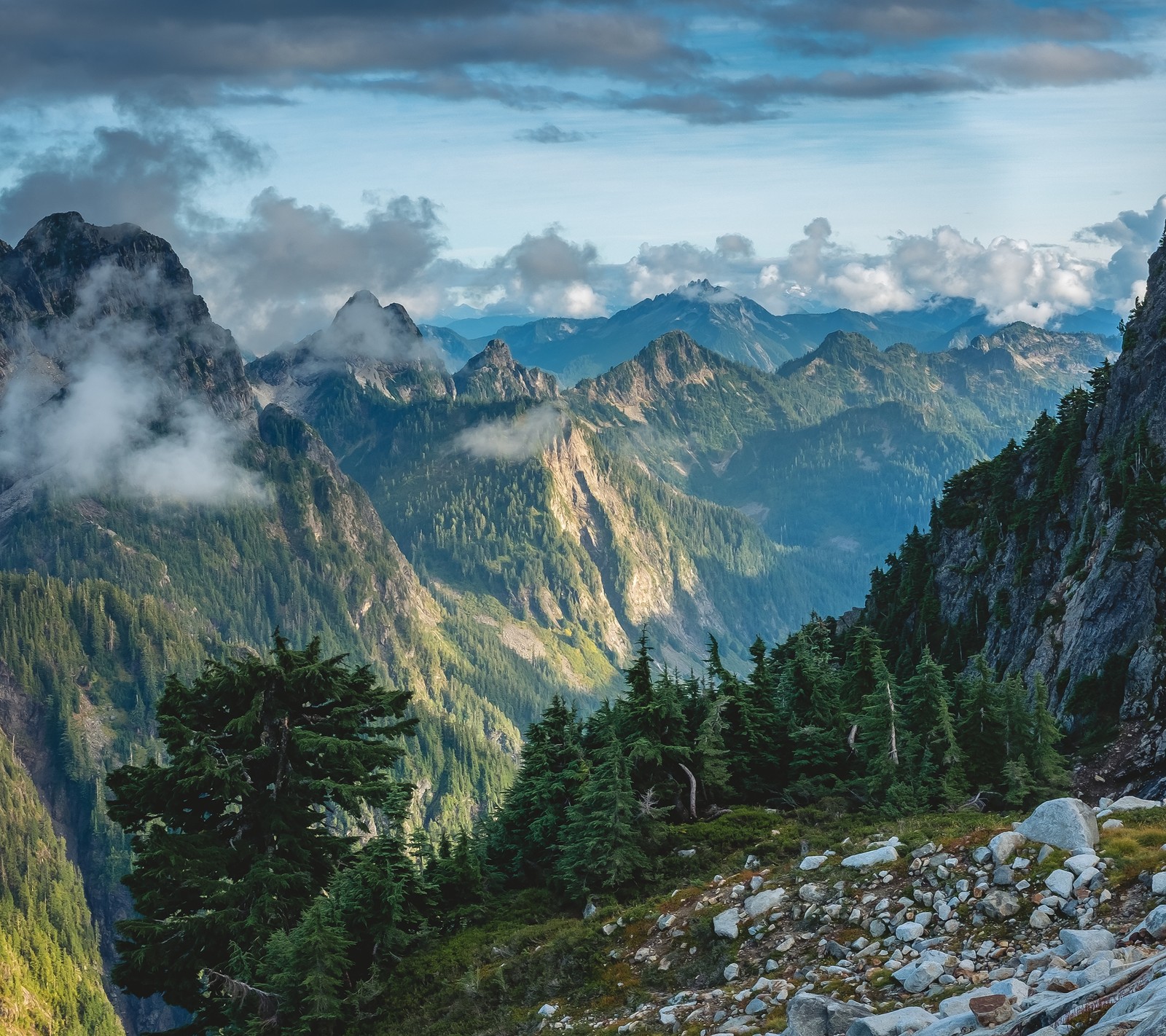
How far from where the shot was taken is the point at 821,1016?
24.1 metres

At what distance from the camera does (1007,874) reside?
28453mm

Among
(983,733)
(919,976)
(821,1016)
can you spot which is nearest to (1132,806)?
(919,976)

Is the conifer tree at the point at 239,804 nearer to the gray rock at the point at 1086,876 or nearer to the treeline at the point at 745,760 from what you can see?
the treeline at the point at 745,760

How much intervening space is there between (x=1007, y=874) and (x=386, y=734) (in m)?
27.9

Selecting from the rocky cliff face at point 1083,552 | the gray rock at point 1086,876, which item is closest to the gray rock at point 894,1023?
the gray rock at point 1086,876

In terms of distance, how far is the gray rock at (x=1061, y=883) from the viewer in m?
27.2

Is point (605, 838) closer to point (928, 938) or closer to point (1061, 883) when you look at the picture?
point (928, 938)

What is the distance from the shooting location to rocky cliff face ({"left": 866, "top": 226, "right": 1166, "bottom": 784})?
88562 mm

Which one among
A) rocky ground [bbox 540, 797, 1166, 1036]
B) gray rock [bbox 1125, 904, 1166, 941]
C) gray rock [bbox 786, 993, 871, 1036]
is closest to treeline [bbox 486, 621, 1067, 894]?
rocky ground [bbox 540, 797, 1166, 1036]

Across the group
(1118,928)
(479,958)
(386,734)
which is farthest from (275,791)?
(1118,928)

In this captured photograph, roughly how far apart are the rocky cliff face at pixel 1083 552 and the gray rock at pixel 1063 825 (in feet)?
157

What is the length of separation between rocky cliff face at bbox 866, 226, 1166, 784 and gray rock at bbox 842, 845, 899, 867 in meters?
47.5

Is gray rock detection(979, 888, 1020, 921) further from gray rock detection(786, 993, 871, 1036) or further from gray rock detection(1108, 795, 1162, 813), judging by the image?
gray rock detection(1108, 795, 1162, 813)

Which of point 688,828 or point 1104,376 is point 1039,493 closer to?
point 1104,376
